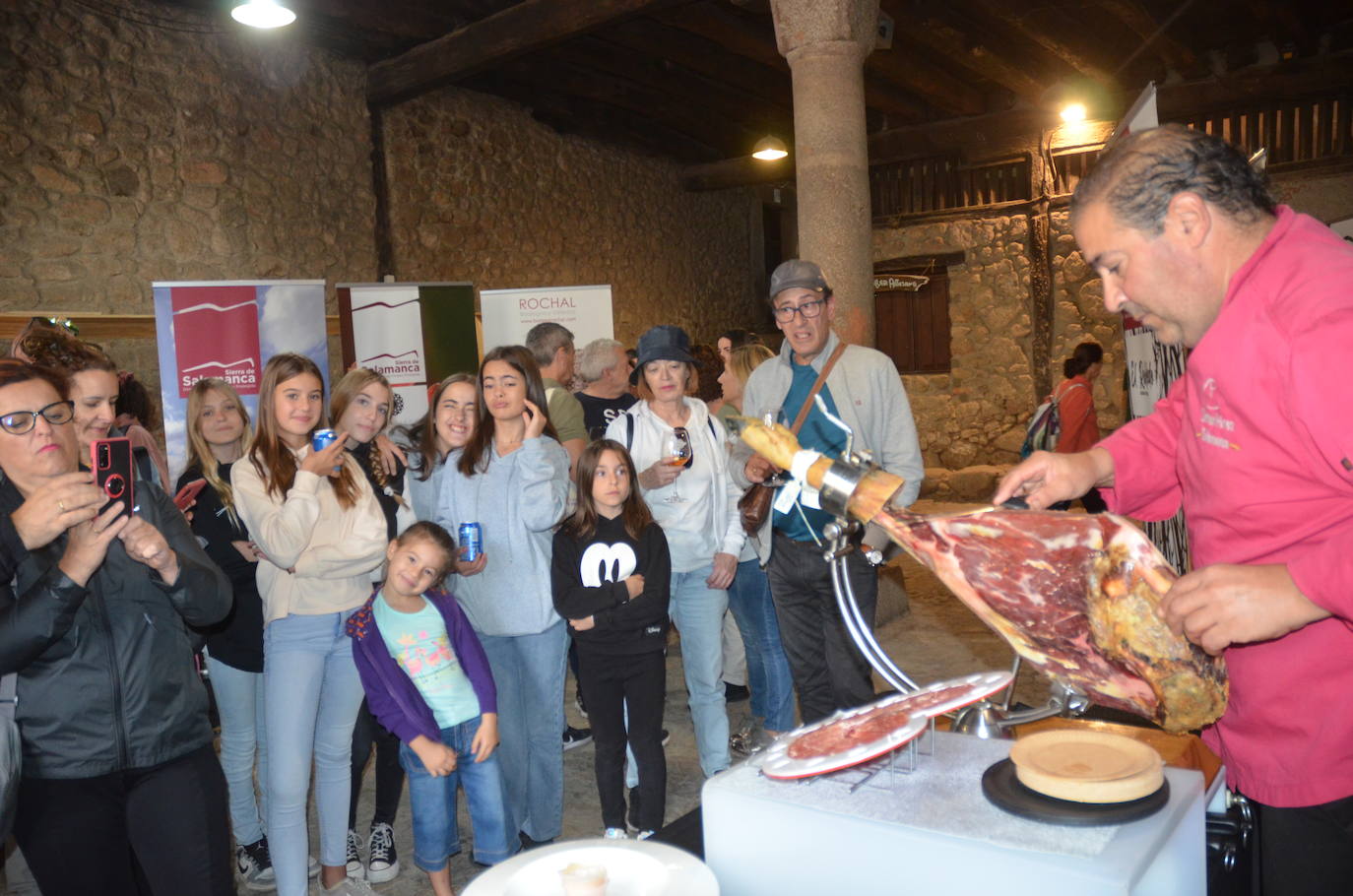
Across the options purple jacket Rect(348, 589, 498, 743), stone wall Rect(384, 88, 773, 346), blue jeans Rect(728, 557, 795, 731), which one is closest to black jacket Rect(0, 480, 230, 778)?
purple jacket Rect(348, 589, 498, 743)

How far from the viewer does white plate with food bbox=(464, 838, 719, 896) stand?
3.28 ft

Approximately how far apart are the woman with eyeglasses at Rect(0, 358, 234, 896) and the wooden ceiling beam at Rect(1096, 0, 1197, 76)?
7.87 meters

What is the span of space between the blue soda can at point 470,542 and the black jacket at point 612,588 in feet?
1.12

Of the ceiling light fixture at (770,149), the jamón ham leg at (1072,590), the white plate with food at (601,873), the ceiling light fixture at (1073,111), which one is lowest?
the white plate with food at (601,873)

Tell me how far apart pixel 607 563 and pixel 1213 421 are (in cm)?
235

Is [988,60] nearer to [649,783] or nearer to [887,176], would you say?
[887,176]

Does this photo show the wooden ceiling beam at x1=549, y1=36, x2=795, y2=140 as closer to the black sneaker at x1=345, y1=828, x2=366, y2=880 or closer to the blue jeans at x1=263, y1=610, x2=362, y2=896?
the blue jeans at x1=263, y1=610, x2=362, y2=896

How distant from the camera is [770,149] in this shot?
10312mm

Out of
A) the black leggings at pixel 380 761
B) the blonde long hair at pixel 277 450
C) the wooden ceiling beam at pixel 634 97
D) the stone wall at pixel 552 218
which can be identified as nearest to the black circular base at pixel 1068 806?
the blonde long hair at pixel 277 450

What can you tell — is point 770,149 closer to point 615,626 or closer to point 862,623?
point 615,626

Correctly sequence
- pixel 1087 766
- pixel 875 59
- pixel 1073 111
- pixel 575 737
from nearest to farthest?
1. pixel 1087 766
2. pixel 575 737
3. pixel 875 59
4. pixel 1073 111

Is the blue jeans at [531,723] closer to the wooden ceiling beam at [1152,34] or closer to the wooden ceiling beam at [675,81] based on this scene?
Result: the wooden ceiling beam at [675,81]

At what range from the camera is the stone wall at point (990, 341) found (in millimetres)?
10883

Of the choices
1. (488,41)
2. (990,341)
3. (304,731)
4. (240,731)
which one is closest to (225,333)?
(240,731)
